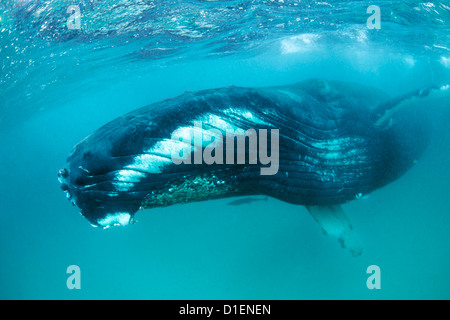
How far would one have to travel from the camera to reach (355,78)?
47875mm

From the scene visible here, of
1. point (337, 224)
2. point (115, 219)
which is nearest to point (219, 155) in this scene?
point (115, 219)

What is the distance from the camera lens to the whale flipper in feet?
16.7

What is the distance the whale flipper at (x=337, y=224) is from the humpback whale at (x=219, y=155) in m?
0.04

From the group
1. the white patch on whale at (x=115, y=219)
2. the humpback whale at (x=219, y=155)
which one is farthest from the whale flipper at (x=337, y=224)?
the white patch on whale at (x=115, y=219)

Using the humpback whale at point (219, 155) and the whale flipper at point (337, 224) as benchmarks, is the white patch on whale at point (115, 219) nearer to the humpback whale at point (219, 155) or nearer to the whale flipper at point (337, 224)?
the humpback whale at point (219, 155)

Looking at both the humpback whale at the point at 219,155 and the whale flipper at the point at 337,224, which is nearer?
the humpback whale at the point at 219,155

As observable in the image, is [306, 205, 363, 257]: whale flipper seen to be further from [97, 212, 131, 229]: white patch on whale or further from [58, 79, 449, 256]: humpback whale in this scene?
[97, 212, 131, 229]: white patch on whale

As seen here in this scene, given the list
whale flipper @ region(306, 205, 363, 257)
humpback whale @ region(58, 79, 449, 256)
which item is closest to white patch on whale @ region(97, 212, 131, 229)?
humpback whale @ region(58, 79, 449, 256)

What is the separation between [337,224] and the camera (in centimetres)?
531

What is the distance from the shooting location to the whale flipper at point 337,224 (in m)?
5.09

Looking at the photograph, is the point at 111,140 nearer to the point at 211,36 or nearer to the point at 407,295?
the point at 211,36
